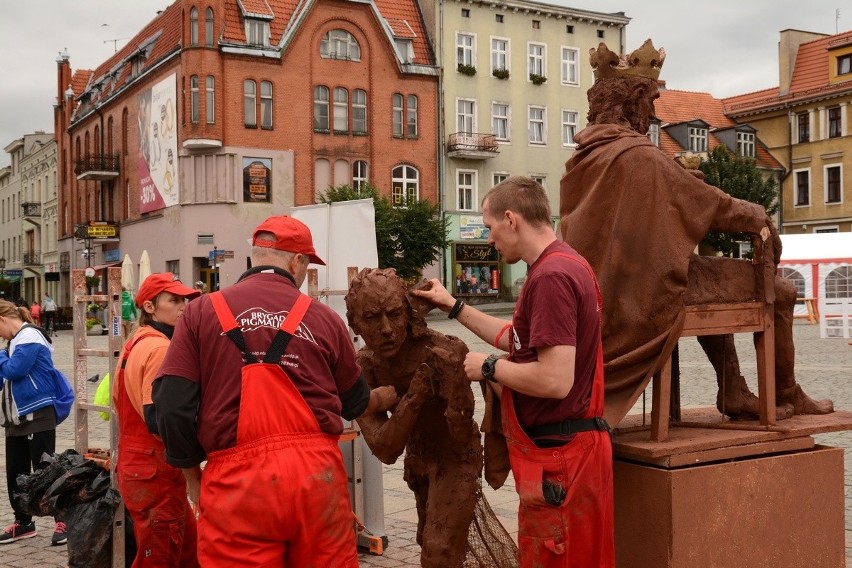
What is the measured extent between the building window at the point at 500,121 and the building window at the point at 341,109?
6644 mm

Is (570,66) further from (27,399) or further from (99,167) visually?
(27,399)

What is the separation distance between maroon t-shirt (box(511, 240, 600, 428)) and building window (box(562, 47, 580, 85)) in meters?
38.7

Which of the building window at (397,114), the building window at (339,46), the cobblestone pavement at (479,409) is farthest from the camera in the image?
the building window at (397,114)

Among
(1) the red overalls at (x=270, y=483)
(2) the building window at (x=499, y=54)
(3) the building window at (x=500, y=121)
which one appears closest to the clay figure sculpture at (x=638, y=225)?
(1) the red overalls at (x=270, y=483)

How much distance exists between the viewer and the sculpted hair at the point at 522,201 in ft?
11.0

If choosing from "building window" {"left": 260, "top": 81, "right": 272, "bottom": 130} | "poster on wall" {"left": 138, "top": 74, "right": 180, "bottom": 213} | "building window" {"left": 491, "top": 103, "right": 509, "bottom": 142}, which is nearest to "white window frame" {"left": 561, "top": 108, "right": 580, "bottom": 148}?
"building window" {"left": 491, "top": 103, "right": 509, "bottom": 142}

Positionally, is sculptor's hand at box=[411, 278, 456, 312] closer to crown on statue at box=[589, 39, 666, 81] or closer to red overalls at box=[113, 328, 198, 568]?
crown on statue at box=[589, 39, 666, 81]

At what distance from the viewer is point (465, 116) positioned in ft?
126

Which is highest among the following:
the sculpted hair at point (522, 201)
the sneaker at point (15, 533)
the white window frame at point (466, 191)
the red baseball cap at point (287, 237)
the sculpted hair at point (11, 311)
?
the white window frame at point (466, 191)

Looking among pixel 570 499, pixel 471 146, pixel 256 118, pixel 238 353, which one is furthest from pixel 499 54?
pixel 238 353

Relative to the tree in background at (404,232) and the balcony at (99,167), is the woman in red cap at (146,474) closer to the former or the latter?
the tree in background at (404,232)

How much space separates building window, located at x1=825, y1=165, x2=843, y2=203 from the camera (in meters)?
43.3

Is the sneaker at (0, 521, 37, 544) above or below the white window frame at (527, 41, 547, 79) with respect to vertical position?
below

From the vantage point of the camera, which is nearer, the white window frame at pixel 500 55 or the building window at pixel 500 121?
the white window frame at pixel 500 55
